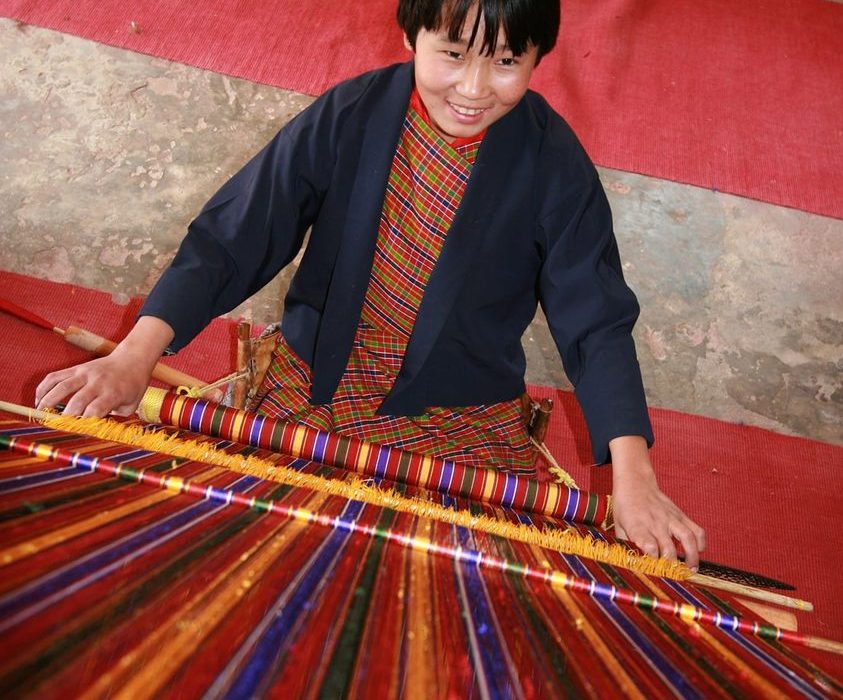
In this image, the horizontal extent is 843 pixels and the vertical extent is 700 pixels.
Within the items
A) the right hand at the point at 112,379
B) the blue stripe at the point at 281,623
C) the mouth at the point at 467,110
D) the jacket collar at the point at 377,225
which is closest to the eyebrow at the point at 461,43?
the mouth at the point at 467,110

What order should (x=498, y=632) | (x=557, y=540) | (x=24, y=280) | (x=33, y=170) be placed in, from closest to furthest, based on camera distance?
(x=498, y=632) < (x=557, y=540) < (x=24, y=280) < (x=33, y=170)

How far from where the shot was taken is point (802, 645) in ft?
2.75

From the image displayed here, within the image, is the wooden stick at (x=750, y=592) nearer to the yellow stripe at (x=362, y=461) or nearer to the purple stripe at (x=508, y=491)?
the purple stripe at (x=508, y=491)

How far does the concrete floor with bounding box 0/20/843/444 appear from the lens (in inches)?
102

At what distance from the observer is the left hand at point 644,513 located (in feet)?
3.48

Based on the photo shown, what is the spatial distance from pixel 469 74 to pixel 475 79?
14mm

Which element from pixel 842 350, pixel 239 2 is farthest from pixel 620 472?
pixel 239 2

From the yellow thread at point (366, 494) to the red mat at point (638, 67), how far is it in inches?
102

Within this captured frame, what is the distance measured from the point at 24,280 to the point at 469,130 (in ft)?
6.22

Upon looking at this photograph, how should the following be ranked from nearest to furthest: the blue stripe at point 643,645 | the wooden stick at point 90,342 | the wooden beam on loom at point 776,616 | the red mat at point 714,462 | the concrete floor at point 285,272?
the blue stripe at point 643,645, the wooden beam on loom at point 776,616, the wooden stick at point 90,342, the red mat at point 714,462, the concrete floor at point 285,272

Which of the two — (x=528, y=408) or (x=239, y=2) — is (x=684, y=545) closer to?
(x=528, y=408)

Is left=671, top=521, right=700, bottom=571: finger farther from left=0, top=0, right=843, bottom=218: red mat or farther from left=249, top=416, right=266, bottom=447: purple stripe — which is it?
left=0, top=0, right=843, bottom=218: red mat

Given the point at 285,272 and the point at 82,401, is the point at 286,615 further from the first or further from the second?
the point at 285,272

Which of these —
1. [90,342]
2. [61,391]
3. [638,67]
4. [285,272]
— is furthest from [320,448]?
[638,67]
